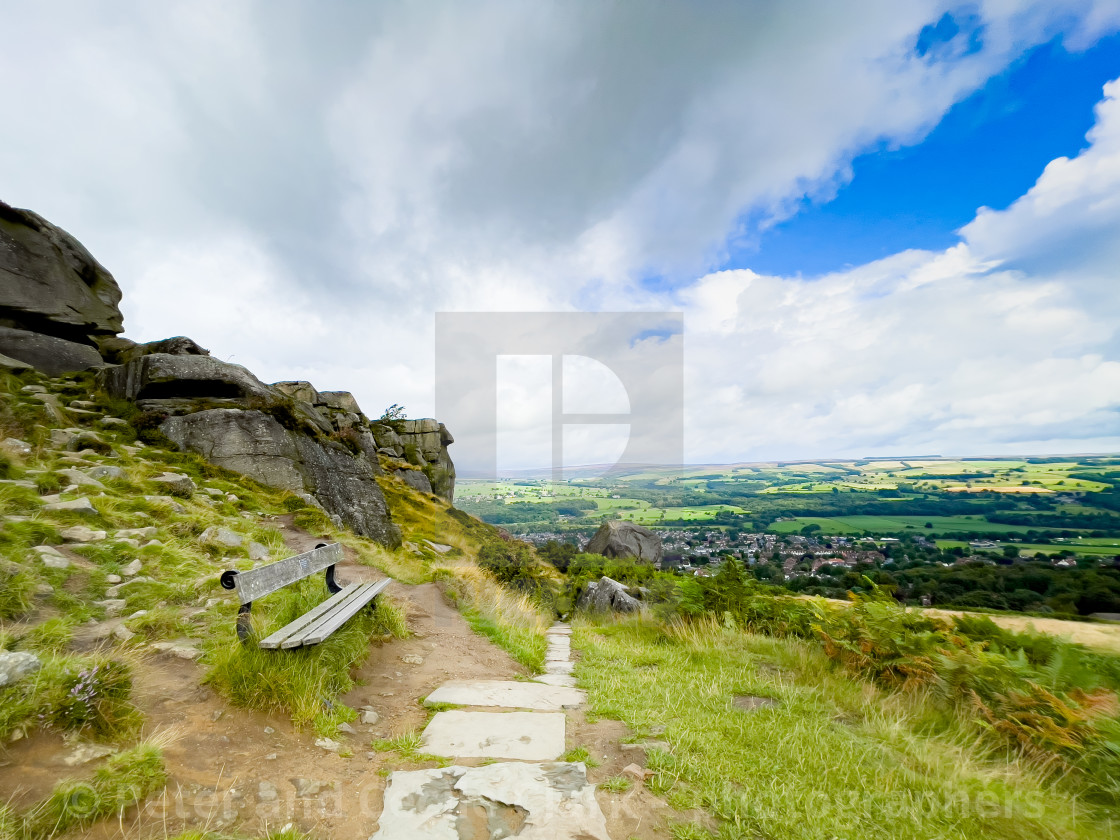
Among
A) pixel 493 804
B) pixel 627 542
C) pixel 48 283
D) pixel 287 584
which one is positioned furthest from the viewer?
pixel 627 542

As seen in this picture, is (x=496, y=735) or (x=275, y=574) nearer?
(x=496, y=735)

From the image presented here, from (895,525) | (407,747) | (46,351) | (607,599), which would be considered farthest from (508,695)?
(895,525)

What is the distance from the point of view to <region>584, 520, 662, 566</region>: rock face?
898 inches

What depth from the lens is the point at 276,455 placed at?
39.9 ft

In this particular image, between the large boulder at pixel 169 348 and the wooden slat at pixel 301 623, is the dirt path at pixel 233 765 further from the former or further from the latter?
the large boulder at pixel 169 348

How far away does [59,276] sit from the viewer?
1446 cm

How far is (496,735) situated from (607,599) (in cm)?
895

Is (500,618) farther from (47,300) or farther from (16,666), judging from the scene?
(47,300)

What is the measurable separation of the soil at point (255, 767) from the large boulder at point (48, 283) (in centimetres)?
1626

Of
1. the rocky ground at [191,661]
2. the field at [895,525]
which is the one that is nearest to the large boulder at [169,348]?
the rocky ground at [191,661]

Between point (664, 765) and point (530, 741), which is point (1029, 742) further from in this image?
point (530, 741)

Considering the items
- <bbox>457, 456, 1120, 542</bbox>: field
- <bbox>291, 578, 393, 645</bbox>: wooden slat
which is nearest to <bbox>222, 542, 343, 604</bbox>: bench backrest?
<bbox>291, 578, 393, 645</bbox>: wooden slat

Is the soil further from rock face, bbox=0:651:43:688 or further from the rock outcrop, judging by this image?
the rock outcrop

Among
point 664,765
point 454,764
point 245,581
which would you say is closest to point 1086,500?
point 664,765
